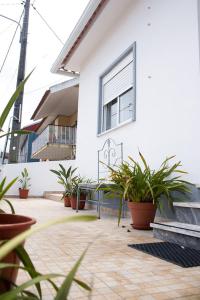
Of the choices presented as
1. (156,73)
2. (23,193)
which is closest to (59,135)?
(23,193)

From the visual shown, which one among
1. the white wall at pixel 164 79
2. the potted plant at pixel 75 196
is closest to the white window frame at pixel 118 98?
the white wall at pixel 164 79

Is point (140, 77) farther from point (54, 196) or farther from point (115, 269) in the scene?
point (54, 196)

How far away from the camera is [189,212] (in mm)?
2947

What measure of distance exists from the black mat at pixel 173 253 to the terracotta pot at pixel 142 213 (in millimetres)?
770

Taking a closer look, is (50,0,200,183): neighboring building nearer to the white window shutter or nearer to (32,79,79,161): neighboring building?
the white window shutter

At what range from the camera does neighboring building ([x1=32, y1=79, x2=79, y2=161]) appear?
11.3 metres

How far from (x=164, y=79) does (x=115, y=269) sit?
121 inches

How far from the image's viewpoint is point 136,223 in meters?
3.73

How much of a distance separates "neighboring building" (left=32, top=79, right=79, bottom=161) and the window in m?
3.87

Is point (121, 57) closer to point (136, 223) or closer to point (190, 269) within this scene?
point (136, 223)

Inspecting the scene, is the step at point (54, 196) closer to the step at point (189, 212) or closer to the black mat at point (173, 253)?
the step at point (189, 212)

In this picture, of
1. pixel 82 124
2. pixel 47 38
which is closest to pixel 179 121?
pixel 82 124

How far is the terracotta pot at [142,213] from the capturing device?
11.9 ft

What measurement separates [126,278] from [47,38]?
1150 centimetres
